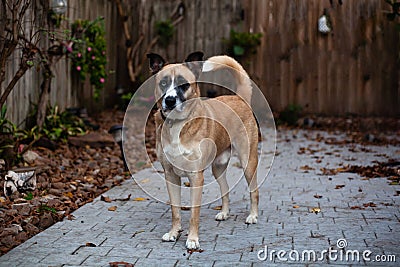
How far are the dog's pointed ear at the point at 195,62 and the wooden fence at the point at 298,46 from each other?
6588mm

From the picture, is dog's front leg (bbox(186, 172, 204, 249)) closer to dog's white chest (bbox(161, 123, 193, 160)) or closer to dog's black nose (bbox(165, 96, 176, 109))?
dog's white chest (bbox(161, 123, 193, 160))

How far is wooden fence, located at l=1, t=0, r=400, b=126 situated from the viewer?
34.9 ft

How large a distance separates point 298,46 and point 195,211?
7439 mm

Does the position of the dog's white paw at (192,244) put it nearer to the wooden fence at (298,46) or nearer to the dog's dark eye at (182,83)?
the dog's dark eye at (182,83)

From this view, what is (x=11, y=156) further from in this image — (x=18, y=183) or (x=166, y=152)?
(x=166, y=152)

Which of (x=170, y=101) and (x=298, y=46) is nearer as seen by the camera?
(x=170, y=101)

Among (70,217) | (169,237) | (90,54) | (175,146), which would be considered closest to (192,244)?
(169,237)

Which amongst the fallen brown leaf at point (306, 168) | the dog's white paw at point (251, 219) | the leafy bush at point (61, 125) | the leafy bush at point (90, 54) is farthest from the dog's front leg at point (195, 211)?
the leafy bush at point (90, 54)

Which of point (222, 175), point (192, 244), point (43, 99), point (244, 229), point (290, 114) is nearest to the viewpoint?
point (192, 244)

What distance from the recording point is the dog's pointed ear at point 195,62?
4023mm

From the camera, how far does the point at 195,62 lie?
404cm

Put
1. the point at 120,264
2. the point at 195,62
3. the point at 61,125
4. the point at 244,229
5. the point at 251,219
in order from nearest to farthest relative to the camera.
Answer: the point at 120,264, the point at 195,62, the point at 244,229, the point at 251,219, the point at 61,125

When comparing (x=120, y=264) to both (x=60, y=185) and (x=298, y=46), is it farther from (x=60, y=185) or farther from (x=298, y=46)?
(x=298, y=46)

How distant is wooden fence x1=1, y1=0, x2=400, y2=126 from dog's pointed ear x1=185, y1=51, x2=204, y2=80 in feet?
21.6
